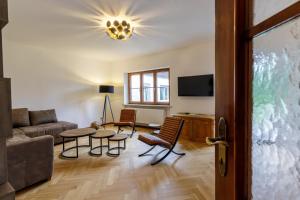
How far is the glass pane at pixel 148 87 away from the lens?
238 inches

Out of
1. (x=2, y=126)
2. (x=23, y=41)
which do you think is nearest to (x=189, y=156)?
→ (x=2, y=126)

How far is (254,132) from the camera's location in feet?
1.93

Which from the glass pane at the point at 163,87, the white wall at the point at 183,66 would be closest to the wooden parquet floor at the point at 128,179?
the white wall at the point at 183,66

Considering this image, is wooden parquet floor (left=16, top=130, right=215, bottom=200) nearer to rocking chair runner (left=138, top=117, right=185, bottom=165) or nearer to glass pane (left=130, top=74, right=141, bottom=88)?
rocking chair runner (left=138, top=117, right=185, bottom=165)

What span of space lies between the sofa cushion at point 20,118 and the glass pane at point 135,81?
3353mm

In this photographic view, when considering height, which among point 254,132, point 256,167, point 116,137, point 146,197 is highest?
point 254,132

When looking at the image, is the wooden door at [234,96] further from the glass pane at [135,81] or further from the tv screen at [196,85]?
the glass pane at [135,81]

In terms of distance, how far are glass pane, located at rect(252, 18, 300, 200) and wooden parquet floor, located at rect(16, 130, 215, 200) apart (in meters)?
1.73

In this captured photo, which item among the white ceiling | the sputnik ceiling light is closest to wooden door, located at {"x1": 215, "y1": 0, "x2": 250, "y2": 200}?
the white ceiling

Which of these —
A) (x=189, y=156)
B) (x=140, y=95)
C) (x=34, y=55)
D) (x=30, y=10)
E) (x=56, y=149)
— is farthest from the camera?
(x=140, y=95)

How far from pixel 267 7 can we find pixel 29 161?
2.67m

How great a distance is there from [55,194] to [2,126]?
6.36 feet

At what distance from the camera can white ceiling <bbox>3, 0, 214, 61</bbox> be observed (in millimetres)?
2555

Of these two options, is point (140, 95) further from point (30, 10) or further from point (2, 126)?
point (2, 126)
